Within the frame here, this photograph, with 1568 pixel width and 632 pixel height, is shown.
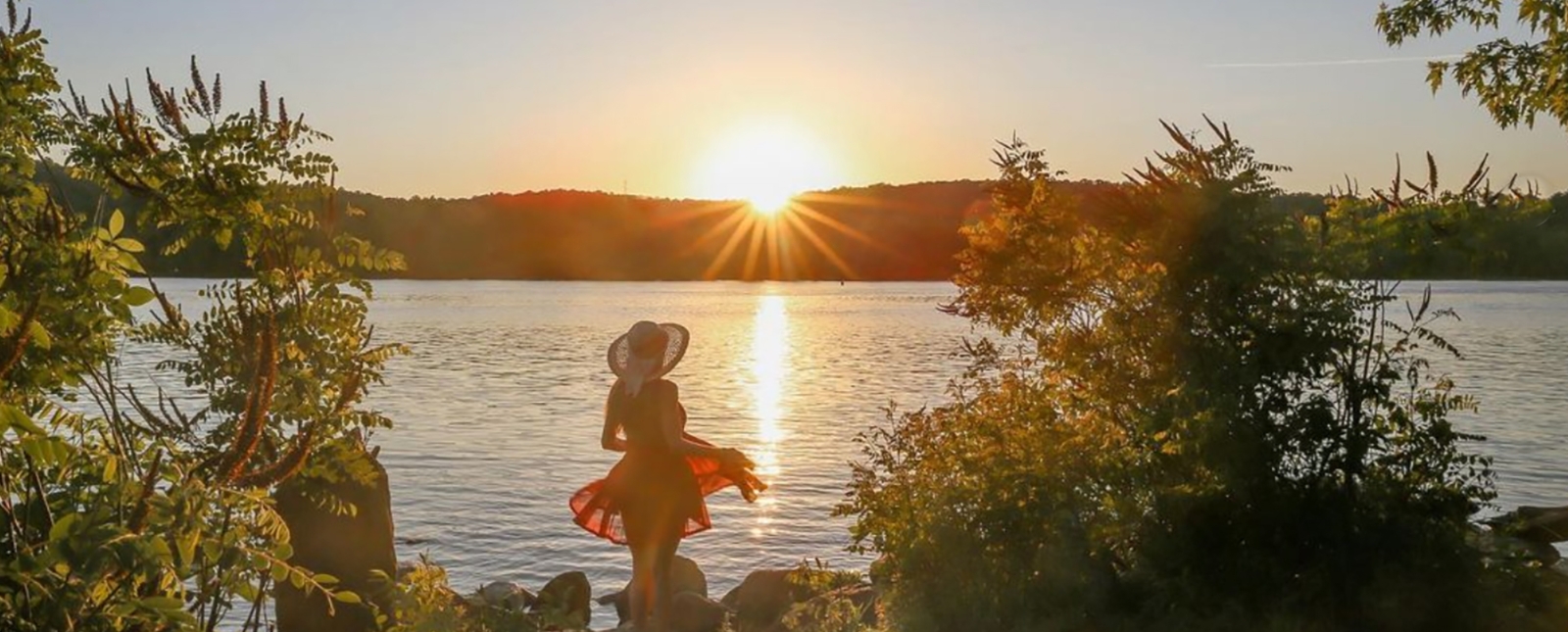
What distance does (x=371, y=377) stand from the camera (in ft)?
21.8

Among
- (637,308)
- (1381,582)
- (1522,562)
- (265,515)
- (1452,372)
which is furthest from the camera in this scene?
(637,308)

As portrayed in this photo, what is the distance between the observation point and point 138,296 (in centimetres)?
356

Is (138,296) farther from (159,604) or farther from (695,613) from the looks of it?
(695,613)

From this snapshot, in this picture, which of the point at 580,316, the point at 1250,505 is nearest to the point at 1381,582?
the point at 1250,505

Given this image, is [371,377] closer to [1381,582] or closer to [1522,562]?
[1381,582]

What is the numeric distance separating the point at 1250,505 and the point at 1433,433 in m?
1.38

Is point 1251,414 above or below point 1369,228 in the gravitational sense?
below

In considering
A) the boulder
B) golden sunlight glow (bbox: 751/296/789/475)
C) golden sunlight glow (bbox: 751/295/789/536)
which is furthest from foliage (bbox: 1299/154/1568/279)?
golden sunlight glow (bbox: 751/296/789/475)

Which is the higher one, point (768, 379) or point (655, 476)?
point (655, 476)

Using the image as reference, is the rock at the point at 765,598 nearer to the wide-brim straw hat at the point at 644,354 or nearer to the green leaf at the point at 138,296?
the wide-brim straw hat at the point at 644,354

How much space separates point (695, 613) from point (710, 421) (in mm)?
22378

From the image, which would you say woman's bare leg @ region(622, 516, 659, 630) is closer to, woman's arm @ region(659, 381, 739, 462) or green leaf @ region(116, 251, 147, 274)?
woman's arm @ region(659, 381, 739, 462)

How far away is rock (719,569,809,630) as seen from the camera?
47.9 ft

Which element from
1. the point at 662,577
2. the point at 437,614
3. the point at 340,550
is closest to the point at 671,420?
the point at 662,577
